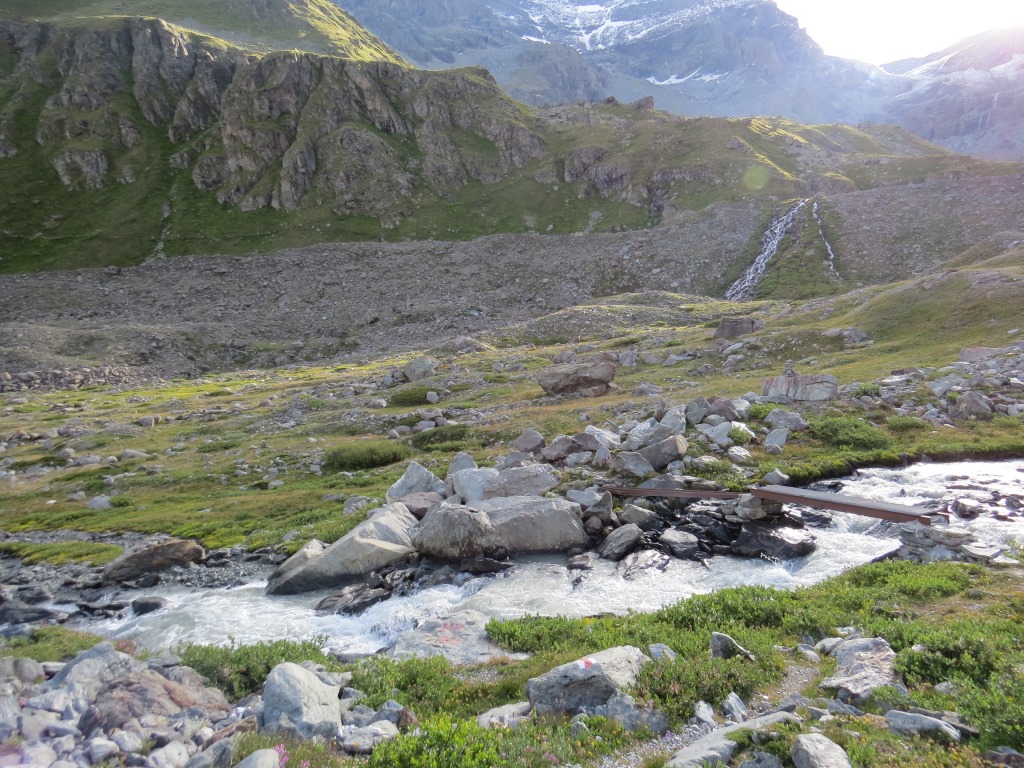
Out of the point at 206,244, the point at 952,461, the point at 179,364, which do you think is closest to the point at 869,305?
the point at 952,461

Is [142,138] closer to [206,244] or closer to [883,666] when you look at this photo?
[206,244]

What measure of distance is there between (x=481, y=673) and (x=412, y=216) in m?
133

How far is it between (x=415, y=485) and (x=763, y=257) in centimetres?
9075

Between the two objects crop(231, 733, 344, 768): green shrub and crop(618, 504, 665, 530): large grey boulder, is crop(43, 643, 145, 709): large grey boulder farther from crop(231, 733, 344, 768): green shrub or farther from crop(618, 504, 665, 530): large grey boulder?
crop(618, 504, 665, 530): large grey boulder

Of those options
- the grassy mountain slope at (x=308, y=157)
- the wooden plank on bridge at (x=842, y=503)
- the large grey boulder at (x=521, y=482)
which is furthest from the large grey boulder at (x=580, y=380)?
the grassy mountain slope at (x=308, y=157)

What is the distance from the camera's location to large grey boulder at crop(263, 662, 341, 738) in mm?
8352

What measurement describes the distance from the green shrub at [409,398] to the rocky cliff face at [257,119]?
102 m

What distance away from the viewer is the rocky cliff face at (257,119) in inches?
5443

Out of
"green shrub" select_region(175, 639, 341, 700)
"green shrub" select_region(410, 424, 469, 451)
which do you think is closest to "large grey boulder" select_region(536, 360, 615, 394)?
"green shrub" select_region(410, 424, 469, 451)

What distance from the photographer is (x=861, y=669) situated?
9.19 metres

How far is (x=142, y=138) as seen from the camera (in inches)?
5723

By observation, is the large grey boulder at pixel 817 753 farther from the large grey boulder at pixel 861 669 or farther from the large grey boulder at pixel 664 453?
the large grey boulder at pixel 664 453

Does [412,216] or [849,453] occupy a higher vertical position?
[412,216]

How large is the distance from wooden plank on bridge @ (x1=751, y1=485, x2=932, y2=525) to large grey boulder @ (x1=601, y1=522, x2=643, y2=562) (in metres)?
4.81
